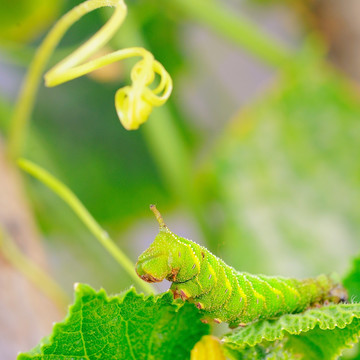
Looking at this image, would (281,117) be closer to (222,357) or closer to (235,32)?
(235,32)

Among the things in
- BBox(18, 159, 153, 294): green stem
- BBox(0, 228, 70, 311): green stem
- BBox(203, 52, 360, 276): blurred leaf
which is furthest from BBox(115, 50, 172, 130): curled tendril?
BBox(203, 52, 360, 276): blurred leaf

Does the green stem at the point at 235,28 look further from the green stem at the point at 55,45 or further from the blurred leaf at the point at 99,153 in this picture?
the green stem at the point at 55,45

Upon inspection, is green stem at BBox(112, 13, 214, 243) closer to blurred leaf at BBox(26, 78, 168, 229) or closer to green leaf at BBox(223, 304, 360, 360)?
blurred leaf at BBox(26, 78, 168, 229)

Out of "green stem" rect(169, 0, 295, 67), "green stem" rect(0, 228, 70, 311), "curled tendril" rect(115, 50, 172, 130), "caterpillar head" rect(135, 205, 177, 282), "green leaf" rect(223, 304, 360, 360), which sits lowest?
"green leaf" rect(223, 304, 360, 360)

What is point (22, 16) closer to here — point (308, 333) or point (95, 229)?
point (95, 229)

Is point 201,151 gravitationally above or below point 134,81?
above

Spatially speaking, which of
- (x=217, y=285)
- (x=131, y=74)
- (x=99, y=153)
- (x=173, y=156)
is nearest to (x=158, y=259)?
(x=217, y=285)
